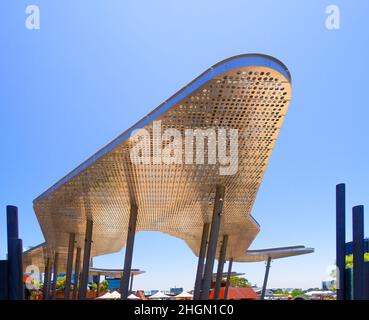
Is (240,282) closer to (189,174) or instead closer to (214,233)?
(214,233)

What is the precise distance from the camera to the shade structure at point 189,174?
12383 millimetres

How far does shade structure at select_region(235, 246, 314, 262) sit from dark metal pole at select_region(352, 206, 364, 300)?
128ft

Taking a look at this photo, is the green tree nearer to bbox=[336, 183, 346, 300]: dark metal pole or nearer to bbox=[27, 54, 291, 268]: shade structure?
bbox=[27, 54, 291, 268]: shade structure

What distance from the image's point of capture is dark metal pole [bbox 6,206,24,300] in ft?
16.4

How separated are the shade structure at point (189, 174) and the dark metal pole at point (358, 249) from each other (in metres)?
5.18

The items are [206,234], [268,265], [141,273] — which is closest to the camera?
[206,234]

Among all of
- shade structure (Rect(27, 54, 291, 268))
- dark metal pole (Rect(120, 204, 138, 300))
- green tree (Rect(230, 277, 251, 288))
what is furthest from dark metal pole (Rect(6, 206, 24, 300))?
green tree (Rect(230, 277, 251, 288))

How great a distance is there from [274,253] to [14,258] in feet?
148

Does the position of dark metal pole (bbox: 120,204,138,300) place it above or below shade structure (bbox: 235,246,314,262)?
below

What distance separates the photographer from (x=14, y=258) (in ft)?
17.0
